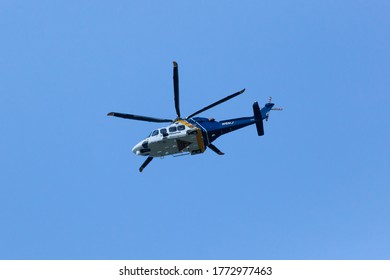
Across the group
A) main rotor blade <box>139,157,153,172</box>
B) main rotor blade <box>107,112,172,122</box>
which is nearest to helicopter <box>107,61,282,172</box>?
main rotor blade <box>107,112,172,122</box>

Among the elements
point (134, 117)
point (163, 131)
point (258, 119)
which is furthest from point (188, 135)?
point (258, 119)

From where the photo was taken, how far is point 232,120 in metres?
49.0

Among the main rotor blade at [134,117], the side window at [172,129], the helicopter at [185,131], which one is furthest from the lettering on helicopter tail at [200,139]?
the main rotor blade at [134,117]

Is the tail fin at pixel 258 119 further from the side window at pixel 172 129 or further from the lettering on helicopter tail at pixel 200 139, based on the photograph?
the side window at pixel 172 129

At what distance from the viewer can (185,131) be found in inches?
1869

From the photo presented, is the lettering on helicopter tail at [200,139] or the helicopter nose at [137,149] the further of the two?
the helicopter nose at [137,149]

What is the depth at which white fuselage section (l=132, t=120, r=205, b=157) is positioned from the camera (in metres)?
47.4

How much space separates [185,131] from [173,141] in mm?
1294

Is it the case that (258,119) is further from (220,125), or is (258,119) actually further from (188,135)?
(188,135)

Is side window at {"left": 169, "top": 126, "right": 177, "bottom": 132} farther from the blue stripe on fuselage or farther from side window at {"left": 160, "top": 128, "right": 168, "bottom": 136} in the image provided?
the blue stripe on fuselage

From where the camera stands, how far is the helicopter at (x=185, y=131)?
4747cm
